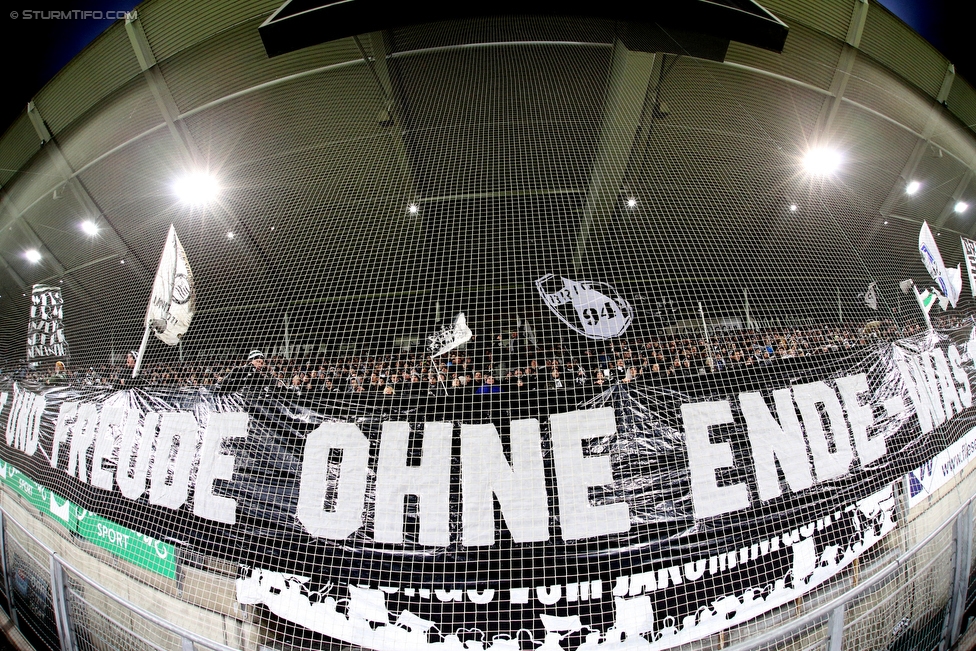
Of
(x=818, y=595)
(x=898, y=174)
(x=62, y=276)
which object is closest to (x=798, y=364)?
(x=818, y=595)

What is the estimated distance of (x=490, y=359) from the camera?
72.3 inches

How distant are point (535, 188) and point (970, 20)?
15.6 ft

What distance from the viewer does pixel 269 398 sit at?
188cm

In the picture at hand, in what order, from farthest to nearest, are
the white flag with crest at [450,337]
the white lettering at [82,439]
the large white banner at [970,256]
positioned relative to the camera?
the large white banner at [970,256] < the white lettering at [82,439] < the white flag with crest at [450,337]

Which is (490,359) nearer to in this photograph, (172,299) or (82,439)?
(172,299)

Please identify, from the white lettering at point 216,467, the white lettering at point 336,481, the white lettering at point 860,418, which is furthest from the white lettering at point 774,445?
the white lettering at point 216,467

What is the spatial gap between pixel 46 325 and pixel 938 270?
7.96 m

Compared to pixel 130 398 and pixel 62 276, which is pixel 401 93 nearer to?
pixel 130 398

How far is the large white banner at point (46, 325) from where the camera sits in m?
3.08

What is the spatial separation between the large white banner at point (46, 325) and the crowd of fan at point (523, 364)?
211 centimetres

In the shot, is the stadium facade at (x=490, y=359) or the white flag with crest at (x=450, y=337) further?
the white flag with crest at (x=450, y=337)

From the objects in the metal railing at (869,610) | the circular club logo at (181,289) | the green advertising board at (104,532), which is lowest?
the metal railing at (869,610)

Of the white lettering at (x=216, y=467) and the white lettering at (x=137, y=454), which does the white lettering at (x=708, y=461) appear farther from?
the white lettering at (x=137, y=454)

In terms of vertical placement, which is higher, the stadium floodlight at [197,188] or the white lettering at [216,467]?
the stadium floodlight at [197,188]
